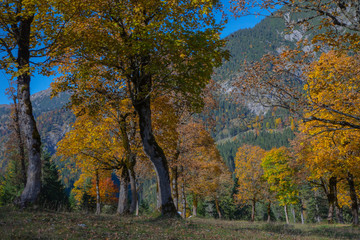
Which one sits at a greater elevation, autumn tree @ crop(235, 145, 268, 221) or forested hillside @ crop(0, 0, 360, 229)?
forested hillside @ crop(0, 0, 360, 229)

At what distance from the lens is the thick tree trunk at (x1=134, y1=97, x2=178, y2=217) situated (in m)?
12.8

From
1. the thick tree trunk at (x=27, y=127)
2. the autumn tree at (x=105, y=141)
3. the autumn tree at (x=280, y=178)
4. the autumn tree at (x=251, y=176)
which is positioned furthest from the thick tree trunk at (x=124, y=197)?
the autumn tree at (x=280, y=178)

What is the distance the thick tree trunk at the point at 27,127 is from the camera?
10578 mm

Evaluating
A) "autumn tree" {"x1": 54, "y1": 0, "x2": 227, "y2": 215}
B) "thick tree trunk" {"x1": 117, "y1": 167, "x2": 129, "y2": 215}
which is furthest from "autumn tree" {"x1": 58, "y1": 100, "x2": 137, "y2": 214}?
"autumn tree" {"x1": 54, "y1": 0, "x2": 227, "y2": 215}

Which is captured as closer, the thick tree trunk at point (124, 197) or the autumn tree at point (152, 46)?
the autumn tree at point (152, 46)

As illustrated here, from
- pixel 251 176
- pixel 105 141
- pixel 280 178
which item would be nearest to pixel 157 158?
pixel 105 141

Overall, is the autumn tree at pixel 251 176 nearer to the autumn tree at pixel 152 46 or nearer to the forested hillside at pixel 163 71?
the forested hillside at pixel 163 71

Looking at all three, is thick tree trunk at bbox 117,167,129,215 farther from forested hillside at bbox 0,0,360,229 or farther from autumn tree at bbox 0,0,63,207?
autumn tree at bbox 0,0,63,207

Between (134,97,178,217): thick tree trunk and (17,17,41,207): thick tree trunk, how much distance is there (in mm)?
5012

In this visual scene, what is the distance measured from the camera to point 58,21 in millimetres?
11133

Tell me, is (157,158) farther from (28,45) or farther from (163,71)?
(28,45)

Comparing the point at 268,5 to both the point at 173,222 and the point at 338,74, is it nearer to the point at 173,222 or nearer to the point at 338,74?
the point at 338,74

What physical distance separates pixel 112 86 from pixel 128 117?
182 inches

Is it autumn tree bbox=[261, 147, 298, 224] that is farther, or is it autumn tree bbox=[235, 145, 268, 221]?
autumn tree bbox=[235, 145, 268, 221]
